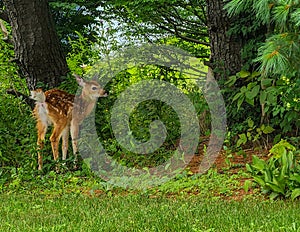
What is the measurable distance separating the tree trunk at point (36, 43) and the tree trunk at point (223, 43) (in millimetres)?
2303

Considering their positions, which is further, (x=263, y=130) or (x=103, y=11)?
(x=103, y=11)

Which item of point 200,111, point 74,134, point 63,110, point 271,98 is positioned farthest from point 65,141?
point 271,98

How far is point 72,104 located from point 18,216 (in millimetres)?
2646

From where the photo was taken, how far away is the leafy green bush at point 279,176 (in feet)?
16.1

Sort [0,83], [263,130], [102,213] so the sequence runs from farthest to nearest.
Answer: [0,83] < [263,130] < [102,213]

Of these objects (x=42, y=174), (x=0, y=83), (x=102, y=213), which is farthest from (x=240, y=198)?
(x=0, y=83)

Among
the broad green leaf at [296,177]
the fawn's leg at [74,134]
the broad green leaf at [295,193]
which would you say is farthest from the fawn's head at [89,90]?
the broad green leaf at [295,193]

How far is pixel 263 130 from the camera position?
6891 mm

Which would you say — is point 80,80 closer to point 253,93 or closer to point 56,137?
point 56,137

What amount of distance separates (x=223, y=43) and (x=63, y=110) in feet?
8.02

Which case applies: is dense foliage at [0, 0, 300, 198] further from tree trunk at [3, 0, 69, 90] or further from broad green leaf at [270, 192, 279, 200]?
tree trunk at [3, 0, 69, 90]

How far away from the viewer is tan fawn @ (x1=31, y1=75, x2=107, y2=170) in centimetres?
702

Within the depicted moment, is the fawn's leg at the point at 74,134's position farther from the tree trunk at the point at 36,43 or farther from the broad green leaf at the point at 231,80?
the broad green leaf at the point at 231,80

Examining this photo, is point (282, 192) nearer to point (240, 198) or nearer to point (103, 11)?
point (240, 198)
